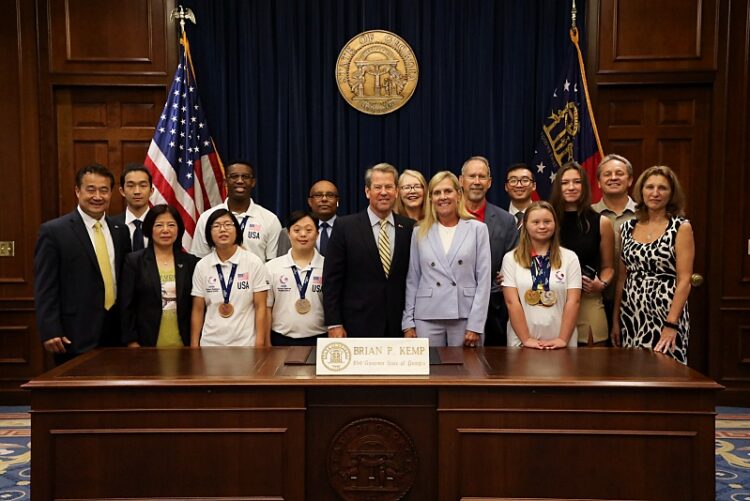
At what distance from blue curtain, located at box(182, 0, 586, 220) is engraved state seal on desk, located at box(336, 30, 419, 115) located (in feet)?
0.22

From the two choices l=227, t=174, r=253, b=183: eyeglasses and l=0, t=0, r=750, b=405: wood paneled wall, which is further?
l=0, t=0, r=750, b=405: wood paneled wall

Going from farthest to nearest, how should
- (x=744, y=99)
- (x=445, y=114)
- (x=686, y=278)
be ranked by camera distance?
1. (x=445, y=114)
2. (x=744, y=99)
3. (x=686, y=278)

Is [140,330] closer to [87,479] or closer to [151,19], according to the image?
[87,479]

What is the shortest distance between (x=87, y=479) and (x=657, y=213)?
9.91 ft

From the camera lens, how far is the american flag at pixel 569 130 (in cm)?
496

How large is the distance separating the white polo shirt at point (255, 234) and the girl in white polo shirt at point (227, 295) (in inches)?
31.2

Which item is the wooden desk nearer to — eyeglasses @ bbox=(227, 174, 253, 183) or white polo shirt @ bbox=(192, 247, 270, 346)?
white polo shirt @ bbox=(192, 247, 270, 346)

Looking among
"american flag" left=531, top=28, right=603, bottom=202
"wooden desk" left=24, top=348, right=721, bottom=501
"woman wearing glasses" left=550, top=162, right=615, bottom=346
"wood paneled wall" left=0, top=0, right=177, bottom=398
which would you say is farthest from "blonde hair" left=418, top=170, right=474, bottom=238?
"wood paneled wall" left=0, top=0, right=177, bottom=398

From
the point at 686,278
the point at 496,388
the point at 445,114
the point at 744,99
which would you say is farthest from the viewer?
the point at 445,114

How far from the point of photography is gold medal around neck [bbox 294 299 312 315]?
377 cm

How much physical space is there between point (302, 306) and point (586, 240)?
1.59m

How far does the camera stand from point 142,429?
2.61 m

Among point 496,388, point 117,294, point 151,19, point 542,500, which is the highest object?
point 151,19

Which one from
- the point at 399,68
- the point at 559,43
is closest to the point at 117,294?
the point at 399,68
